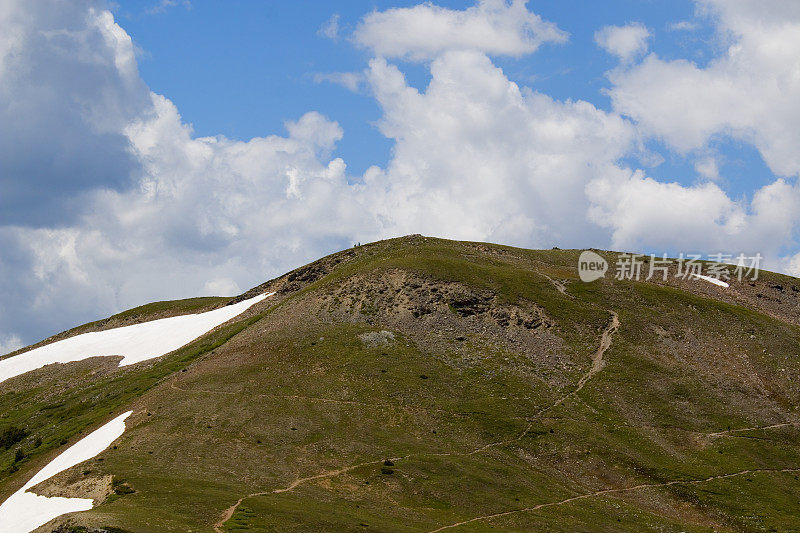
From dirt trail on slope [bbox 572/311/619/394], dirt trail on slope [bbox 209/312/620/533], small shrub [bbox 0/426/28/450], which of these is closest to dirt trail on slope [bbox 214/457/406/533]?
dirt trail on slope [bbox 209/312/620/533]

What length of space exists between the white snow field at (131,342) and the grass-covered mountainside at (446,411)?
4.79 m

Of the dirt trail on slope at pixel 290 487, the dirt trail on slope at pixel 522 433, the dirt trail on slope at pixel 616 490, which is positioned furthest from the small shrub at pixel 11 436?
the dirt trail on slope at pixel 616 490

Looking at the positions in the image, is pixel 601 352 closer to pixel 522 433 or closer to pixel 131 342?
pixel 522 433

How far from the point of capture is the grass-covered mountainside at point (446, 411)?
58.9m

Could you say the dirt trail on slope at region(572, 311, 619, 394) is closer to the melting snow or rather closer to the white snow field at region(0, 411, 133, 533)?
the melting snow

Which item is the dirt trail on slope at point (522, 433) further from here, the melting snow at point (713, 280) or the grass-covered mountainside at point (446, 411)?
the melting snow at point (713, 280)

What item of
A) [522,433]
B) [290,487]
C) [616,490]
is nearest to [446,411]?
[522,433]

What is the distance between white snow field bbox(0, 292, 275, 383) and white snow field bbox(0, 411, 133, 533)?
38987mm

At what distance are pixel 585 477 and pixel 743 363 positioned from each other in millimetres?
41213

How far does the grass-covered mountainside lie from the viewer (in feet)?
193

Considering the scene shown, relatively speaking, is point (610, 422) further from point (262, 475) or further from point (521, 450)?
point (262, 475)

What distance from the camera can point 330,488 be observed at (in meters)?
60.9

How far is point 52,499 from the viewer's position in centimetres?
5534

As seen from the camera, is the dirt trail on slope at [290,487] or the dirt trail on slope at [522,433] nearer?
the dirt trail on slope at [290,487]
